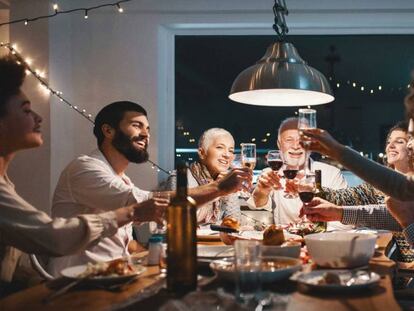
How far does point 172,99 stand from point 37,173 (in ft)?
4.00

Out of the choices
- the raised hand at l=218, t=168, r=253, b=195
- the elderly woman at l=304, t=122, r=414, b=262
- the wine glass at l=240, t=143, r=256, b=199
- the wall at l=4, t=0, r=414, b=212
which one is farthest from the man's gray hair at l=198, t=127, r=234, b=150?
the raised hand at l=218, t=168, r=253, b=195

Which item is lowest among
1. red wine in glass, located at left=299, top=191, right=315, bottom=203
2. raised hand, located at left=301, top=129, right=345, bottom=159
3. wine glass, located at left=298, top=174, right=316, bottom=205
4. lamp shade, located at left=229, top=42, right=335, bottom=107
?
red wine in glass, located at left=299, top=191, right=315, bottom=203

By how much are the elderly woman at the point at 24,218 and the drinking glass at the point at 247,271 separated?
1.74 feet

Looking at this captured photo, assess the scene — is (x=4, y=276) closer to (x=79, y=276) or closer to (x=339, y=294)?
(x=79, y=276)

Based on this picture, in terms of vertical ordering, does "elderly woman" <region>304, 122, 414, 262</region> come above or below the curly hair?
below

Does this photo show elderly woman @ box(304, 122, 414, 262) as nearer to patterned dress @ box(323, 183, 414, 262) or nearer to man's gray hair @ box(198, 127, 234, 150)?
patterned dress @ box(323, 183, 414, 262)

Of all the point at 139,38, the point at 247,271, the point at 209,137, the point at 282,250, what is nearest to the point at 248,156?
the point at 282,250

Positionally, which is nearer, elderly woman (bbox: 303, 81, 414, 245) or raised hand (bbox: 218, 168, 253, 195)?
elderly woman (bbox: 303, 81, 414, 245)

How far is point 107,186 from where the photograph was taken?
2.26 m

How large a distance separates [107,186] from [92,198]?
0.30ft

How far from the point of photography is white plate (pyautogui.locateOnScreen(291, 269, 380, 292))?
134 cm

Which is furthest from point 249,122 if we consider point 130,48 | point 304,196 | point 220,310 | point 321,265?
point 220,310

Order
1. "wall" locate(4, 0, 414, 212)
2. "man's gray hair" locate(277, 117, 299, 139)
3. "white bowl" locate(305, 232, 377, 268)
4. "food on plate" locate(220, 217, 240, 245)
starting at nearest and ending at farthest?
1. "white bowl" locate(305, 232, 377, 268)
2. "food on plate" locate(220, 217, 240, 245)
3. "man's gray hair" locate(277, 117, 299, 139)
4. "wall" locate(4, 0, 414, 212)

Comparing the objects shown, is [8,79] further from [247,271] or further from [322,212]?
[322,212]
